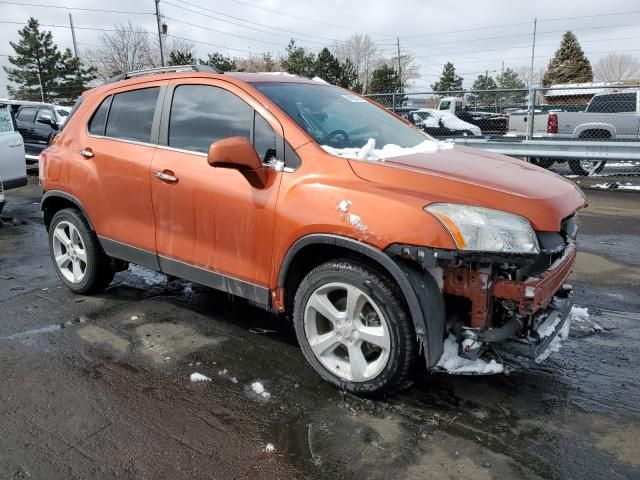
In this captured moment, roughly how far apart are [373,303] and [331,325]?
0.44m

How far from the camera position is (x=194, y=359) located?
3.64 metres

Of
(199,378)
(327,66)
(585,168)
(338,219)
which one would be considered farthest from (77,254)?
(327,66)

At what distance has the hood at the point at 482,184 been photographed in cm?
269

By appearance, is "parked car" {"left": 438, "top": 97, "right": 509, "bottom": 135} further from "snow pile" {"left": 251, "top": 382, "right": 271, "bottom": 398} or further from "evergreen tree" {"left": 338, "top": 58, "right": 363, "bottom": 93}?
"evergreen tree" {"left": 338, "top": 58, "right": 363, "bottom": 93}

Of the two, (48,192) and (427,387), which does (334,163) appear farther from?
(48,192)

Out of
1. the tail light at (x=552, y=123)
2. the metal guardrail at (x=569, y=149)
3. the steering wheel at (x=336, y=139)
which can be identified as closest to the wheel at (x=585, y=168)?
the tail light at (x=552, y=123)

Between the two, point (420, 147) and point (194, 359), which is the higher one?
point (420, 147)

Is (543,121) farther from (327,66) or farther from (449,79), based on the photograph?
(449,79)

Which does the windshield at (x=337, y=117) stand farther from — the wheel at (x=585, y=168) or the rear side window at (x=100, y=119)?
Result: the wheel at (x=585, y=168)

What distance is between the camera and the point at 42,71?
131 feet

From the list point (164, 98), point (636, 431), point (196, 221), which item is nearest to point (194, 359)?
point (196, 221)

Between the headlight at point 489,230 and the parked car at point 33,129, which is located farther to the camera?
the parked car at point 33,129

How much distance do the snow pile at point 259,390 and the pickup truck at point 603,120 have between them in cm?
1153

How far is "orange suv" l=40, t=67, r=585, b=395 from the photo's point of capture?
2.70 metres
